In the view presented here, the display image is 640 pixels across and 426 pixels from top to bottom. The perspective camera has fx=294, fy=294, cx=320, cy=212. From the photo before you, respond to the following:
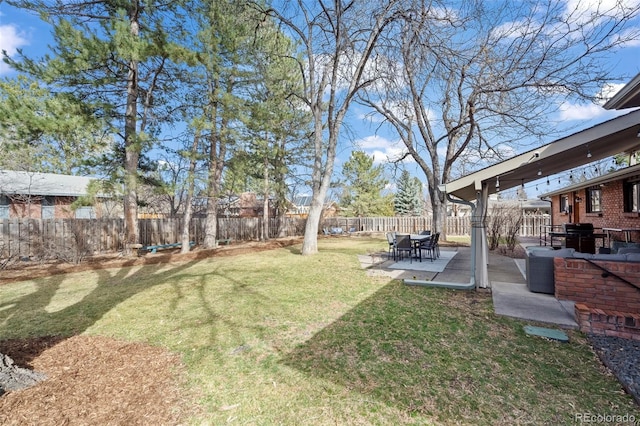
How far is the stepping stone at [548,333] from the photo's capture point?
3.48 m

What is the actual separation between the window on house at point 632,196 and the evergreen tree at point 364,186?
21425mm

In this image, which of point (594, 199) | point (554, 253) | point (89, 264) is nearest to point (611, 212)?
point (594, 199)

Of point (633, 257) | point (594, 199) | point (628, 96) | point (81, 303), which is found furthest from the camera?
point (594, 199)

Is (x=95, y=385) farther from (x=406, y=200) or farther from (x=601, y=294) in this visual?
(x=406, y=200)

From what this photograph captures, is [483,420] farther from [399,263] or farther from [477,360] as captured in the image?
[399,263]

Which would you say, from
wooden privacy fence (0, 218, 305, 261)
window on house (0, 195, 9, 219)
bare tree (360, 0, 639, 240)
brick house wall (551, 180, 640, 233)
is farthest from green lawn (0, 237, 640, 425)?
window on house (0, 195, 9, 219)

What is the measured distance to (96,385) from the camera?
2621mm

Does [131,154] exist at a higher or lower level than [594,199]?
higher

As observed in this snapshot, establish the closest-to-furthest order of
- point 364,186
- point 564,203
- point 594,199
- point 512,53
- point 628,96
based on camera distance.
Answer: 1. point 628,96
2. point 512,53
3. point 594,199
4. point 564,203
5. point 364,186

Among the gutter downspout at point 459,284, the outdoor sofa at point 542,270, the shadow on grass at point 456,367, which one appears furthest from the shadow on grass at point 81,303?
the outdoor sofa at point 542,270

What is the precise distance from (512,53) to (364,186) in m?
22.5

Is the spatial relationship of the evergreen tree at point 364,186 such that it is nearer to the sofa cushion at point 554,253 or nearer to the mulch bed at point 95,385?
the sofa cushion at point 554,253

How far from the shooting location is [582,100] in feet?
28.5

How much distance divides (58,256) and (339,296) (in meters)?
9.91
